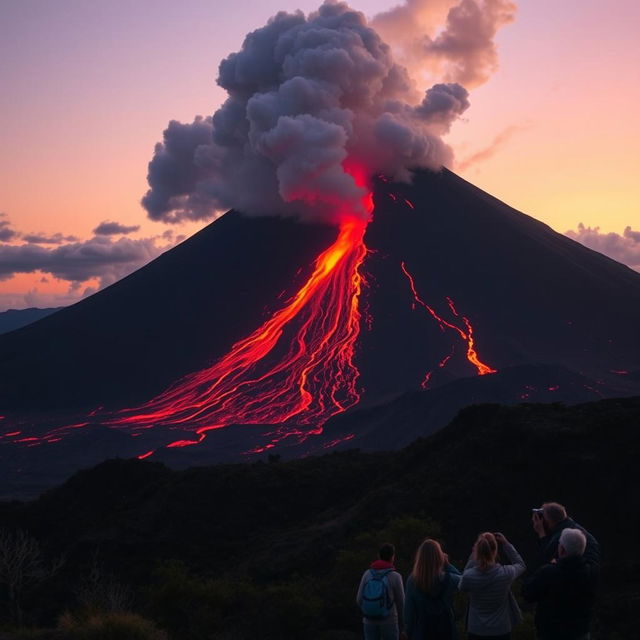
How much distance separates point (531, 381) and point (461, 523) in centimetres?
3879

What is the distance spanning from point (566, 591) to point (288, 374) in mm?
66276

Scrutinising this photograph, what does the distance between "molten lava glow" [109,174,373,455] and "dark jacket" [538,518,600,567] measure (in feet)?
173

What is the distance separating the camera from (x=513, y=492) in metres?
22.3

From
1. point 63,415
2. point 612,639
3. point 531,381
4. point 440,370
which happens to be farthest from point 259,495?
point 63,415

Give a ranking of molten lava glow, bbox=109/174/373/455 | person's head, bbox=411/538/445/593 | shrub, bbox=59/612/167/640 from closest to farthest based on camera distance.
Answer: person's head, bbox=411/538/445/593, shrub, bbox=59/612/167/640, molten lava glow, bbox=109/174/373/455

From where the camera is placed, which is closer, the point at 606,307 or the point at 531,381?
the point at 531,381

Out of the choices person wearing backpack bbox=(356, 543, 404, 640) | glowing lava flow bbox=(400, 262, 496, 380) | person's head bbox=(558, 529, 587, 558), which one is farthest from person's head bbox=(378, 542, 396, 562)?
glowing lava flow bbox=(400, 262, 496, 380)

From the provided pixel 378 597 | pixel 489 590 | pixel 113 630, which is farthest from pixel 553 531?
pixel 113 630

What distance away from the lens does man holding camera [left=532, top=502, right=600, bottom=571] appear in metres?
6.24

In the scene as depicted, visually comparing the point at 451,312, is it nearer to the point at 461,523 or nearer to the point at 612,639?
the point at 461,523

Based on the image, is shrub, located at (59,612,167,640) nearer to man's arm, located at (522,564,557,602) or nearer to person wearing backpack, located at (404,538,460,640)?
person wearing backpack, located at (404,538,460,640)

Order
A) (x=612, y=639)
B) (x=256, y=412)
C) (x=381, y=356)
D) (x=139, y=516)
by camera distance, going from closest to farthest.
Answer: (x=612, y=639)
(x=139, y=516)
(x=256, y=412)
(x=381, y=356)

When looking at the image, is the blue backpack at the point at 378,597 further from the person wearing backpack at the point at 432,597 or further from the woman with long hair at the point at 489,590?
the woman with long hair at the point at 489,590

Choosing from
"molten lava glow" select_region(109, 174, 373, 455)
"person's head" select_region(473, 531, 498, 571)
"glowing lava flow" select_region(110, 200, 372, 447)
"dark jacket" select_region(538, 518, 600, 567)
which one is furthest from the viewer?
"glowing lava flow" select_region(110, 200, 372, 447)
